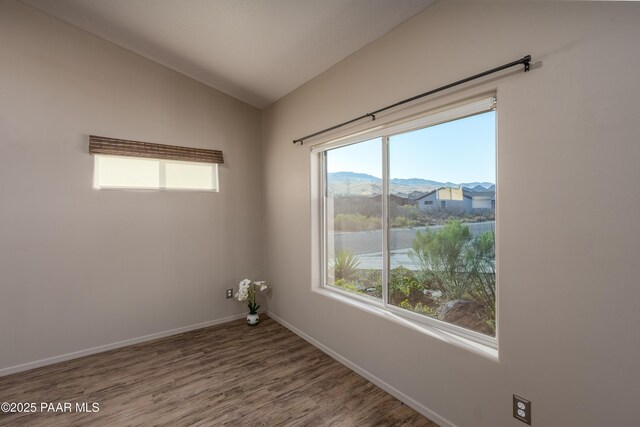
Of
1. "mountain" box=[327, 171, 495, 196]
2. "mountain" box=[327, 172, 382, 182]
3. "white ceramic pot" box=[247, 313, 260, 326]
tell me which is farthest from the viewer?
"white ceramic pot" box=[247, 313, 260, 326]

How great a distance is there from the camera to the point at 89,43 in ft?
9.94

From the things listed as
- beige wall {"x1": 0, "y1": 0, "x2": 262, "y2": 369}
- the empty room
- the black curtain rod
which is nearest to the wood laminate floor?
the empty room

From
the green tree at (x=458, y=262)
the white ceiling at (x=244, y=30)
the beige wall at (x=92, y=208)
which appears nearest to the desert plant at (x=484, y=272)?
the green tree at (x=458, y=262)

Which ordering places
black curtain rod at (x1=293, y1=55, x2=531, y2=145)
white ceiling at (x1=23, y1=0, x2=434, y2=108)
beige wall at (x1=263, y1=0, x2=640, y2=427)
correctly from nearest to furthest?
beige wall at (x1=263, y1=0, x2=640, y2=427) → black curtain rod at (x1=293, y1=55, x2=531, y2=145) → white ceiling at (x1=23, y1=0, x2=434, y2=108)

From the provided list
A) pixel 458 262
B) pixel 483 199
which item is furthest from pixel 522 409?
pixel 483 199

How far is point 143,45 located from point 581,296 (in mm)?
4118

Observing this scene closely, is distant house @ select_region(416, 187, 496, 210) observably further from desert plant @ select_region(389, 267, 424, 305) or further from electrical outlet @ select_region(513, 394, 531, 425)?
electrical outlet @ select_region(513, 394, 531, 425)

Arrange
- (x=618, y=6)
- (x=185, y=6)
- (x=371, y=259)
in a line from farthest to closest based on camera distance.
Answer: (x=371, y=259) → (x=185, y=6) → (x=618, y=6)

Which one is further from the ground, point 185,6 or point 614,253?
point 185,6

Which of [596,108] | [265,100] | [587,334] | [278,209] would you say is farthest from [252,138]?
[587,334]

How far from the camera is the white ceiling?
224 centimetres

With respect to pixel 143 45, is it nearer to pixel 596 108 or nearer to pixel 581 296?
pixel 596 108

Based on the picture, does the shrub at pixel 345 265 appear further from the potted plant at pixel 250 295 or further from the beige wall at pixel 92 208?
the beige wall at pixel 92 208

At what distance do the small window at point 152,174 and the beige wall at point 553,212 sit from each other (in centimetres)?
257
